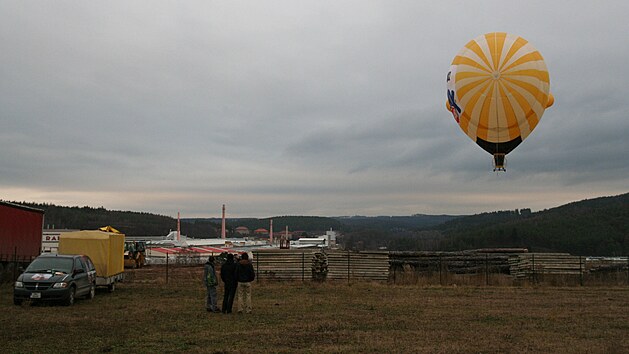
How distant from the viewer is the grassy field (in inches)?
469

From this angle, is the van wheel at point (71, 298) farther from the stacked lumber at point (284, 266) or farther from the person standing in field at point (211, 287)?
the stacked lumber at point (284, 266)

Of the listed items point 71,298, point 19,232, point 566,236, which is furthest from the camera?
point 566,236

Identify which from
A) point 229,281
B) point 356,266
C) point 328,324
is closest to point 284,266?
point 356,266

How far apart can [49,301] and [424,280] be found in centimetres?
1864

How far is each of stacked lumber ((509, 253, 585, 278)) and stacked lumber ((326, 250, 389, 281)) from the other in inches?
317

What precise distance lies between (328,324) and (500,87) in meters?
7.76

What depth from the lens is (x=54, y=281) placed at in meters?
18.7

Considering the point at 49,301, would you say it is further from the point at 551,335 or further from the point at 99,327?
the point at 551,335

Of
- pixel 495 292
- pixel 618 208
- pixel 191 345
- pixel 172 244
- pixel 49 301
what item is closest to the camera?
pixel 191 345

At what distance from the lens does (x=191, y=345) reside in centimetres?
1195

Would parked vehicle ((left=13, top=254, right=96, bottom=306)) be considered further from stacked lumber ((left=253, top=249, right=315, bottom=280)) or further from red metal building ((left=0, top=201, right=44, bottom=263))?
stacked lumber ((left=253, top=249, right=315, bottom=280))

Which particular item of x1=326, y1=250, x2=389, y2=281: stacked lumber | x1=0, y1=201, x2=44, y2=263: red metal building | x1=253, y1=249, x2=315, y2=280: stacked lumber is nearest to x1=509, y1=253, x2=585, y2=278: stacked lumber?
x1=326, y1=250, x2=389, y2=281: stacked lumber

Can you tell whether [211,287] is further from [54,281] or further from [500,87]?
[500,87]

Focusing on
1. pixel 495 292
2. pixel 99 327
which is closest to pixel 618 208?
pixel 495 292
